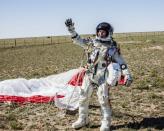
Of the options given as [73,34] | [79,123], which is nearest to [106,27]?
[73,34]

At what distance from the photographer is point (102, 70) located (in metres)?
8.88

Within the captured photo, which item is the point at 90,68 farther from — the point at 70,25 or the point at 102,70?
the point at 70,25

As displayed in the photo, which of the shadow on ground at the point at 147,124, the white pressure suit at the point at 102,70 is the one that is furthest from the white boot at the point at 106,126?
the shadow on ground at the point at 147,124

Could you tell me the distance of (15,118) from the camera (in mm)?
10305

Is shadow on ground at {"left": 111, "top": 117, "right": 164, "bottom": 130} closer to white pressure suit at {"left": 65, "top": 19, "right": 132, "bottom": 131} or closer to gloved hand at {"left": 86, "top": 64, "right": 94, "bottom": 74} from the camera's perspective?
white pressure suit at {"left": 65, "top": 19, "right": 132, "bottom": 131}

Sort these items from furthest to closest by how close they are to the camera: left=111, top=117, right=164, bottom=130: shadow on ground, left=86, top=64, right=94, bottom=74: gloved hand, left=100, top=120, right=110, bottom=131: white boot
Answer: left=111, top=117, right=164, bottom=130: shadow on ground → left=86, top=64, right=94, bottom=74: gloved hand → left=100, top=120, right=110, bottom=131: white boot

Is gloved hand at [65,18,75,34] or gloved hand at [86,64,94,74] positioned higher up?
gloved hand at [65,18,75,34]

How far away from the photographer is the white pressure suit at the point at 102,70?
28.3 feet

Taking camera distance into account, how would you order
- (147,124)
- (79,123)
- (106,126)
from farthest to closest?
1. (147,124)
2. (79,123)
3. (106,126)

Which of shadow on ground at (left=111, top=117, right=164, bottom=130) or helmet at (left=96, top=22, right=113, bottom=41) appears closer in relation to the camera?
helmet at (left=96, top=22, right=113, bottom=41)

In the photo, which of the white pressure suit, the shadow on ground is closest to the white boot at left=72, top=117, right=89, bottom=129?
the white pressure suit

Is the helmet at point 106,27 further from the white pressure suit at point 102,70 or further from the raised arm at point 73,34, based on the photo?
the raised arm at point 73,34

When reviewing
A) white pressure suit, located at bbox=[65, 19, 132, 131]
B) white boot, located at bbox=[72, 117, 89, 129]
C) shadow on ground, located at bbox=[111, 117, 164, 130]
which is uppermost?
white pressure suit, located at bbox=[65, 19, 132, 131]

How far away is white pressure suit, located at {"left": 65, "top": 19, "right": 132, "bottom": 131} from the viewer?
862 centimetres
